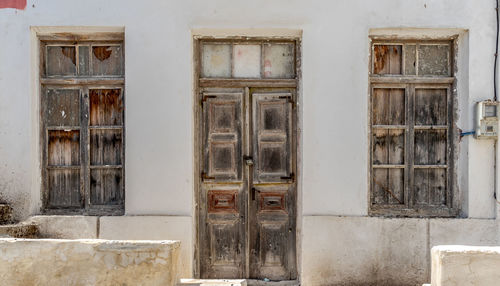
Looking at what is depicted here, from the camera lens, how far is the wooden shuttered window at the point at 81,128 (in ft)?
15.9

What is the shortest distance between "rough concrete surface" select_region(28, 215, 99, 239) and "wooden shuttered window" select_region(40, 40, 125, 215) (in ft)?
0.58

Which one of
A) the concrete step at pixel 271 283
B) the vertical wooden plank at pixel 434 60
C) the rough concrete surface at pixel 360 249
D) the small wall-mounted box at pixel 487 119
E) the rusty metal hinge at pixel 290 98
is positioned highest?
the vertical wooden plank at pixel 434 60

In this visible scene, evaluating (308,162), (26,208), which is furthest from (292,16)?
(26,208)

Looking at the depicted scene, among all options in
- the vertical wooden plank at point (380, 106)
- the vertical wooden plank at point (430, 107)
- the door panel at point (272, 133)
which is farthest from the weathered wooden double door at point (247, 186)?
the vertical wooden plank at point (430, 107)

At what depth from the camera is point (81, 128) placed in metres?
4.88

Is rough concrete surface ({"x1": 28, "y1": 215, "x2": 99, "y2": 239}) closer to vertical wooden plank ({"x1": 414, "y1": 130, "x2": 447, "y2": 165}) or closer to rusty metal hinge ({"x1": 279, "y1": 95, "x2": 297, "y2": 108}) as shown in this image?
rusty metal hinge ({"x1": 279, "y1": 95, "x2": 297, "y2": 108})

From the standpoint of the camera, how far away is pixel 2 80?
472cm

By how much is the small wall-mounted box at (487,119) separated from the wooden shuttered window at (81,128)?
3867 millimetres

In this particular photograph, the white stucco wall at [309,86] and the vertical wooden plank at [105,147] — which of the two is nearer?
the white stucco wall at [309,86]

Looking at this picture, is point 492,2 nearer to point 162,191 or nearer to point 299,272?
point 299,272

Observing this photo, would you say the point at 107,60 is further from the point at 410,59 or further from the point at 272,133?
the point at 410,59

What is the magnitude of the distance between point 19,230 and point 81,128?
4.08 ft

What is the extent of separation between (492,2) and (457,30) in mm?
477

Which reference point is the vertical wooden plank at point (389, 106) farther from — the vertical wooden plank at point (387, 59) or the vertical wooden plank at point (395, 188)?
the vertical wooden plank at point (395, 188)
